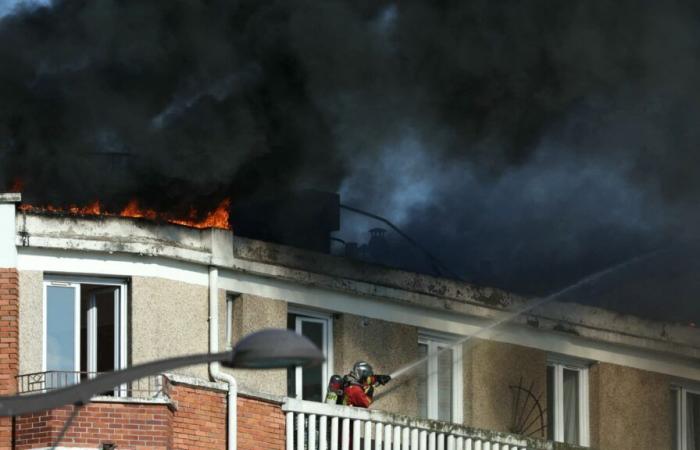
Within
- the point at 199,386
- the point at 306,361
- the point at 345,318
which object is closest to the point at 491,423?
the point at 345,318

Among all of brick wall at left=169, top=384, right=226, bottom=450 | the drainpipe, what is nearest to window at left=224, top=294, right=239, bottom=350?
the drainpipe

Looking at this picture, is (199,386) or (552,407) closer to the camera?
(199,386)

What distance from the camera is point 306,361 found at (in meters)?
18.8

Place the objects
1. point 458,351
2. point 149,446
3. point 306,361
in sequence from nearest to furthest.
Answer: point 306,361
point 149,446
point 458,351

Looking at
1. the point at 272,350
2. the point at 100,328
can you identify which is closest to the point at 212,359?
the point at 272,350

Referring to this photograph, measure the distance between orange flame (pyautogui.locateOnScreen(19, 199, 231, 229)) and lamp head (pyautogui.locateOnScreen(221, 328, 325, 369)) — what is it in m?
12.3

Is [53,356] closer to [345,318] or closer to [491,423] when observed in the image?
[345,318]

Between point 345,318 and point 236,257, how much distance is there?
2088mm

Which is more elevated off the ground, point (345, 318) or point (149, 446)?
point (345, 318)

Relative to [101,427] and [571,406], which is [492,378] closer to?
[571,406]

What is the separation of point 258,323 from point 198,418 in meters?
2.23

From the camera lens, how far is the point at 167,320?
3067cm

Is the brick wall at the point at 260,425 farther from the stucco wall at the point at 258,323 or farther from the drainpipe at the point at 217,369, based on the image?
the stucco wall at the point at 258,323

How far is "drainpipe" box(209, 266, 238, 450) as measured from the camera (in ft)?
99.3
